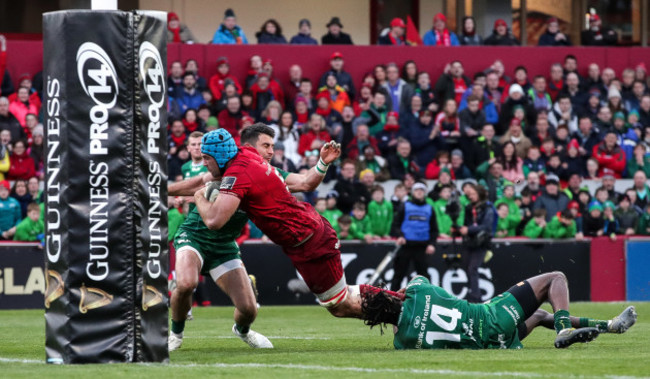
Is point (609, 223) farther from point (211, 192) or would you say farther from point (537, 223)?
point (211, 192)

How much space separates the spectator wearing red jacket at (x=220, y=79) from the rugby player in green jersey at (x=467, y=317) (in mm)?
12552

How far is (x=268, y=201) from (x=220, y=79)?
1253cm

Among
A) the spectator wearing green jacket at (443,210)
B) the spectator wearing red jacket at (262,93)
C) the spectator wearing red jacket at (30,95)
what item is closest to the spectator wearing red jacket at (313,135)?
the spectator wearing red jacket at (262,93)

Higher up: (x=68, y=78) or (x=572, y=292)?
(x=68, y=78)

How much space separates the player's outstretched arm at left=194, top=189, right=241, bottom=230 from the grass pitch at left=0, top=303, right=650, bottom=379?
1.05 metres

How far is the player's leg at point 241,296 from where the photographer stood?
1037 cm

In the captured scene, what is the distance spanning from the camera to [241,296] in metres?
10.4

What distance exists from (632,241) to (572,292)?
1.44 meters

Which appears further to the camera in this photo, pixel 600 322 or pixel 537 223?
pixel 537 223

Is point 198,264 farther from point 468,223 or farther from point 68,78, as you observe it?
point 468,223

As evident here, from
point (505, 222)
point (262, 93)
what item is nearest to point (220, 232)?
point (505, 222)

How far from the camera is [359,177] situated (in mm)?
20484

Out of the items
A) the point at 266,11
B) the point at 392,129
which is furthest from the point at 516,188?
the point at 266,11

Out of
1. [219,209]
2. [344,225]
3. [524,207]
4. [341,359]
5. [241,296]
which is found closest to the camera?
[341,359]
